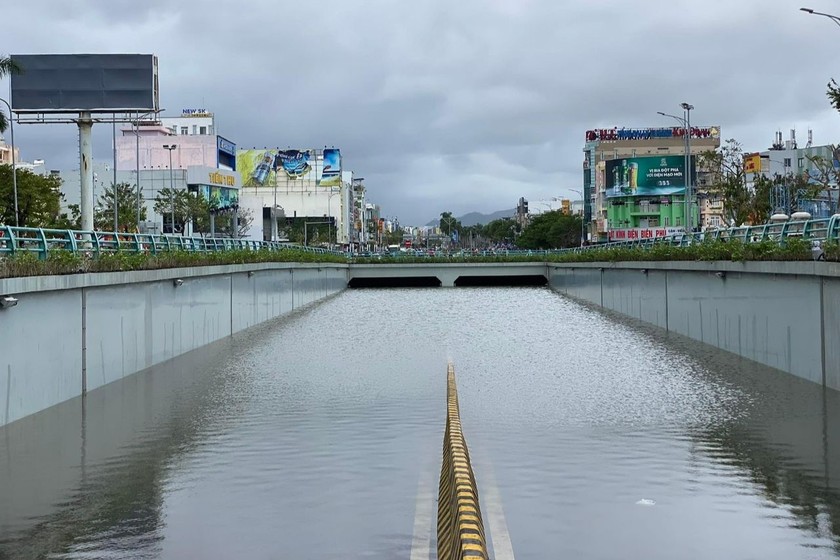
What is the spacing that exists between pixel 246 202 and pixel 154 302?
445ft

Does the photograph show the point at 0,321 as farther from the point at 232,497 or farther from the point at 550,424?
the point at 550,424

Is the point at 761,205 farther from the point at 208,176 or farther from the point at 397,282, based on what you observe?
the point at 208,176

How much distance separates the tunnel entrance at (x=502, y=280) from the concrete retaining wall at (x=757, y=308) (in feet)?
185

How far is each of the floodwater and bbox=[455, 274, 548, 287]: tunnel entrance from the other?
75.8 meters

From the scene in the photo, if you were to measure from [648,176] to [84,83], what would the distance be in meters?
99.7

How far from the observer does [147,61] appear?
2430 inches

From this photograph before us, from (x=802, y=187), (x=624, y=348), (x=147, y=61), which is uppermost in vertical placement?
(x=147, y=61)

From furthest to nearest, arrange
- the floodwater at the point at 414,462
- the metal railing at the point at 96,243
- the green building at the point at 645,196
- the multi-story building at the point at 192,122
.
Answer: the multi-story building at the point at 192,122 < the green building at the point at 645,196 < the metal railing at the point at 96,243 < the floodwater at the point at 414,462

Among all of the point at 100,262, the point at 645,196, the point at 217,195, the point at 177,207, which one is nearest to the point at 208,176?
the point at 217,195

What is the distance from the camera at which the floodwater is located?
10.7 m

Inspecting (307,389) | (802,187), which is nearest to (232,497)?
(307,389)

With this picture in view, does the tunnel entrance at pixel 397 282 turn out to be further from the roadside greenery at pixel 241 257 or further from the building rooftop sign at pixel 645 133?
the building rooftop sign at pixel 645 133

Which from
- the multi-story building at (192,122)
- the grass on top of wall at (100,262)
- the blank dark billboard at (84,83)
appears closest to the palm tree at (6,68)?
the blank dark billboard at (84,83)

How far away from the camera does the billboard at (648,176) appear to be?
145 m
